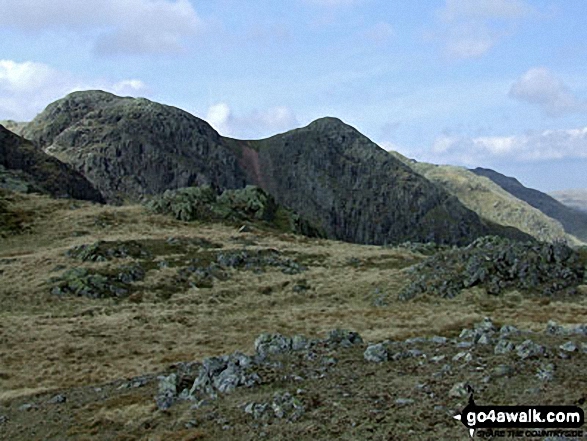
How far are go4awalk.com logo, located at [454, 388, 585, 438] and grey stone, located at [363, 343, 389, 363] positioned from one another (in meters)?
5.62

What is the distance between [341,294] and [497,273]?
1515cm

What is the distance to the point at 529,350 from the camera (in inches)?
632

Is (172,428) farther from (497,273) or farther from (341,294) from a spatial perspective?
(497,273)

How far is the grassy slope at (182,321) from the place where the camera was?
16.1 meters

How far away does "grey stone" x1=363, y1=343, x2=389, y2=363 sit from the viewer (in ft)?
59.2

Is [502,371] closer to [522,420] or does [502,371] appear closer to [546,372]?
[546,372]

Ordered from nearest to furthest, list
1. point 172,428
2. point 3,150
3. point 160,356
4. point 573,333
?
point 172,428 → point 573,333 → point 160,356 → point 3,150

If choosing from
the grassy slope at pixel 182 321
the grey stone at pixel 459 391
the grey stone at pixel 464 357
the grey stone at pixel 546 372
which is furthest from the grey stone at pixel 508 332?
the grey stone at pixel 459 391

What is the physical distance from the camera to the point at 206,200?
10000 cm

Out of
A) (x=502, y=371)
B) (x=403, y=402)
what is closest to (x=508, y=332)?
(x=502, y=371)

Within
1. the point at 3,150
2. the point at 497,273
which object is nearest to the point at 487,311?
the point at 497,273

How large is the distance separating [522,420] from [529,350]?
495 centimetres

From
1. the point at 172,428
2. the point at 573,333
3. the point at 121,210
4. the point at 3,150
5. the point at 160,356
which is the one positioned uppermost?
the point at 3,150

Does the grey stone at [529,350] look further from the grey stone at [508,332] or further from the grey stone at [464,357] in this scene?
the grey stone at [508,332]
